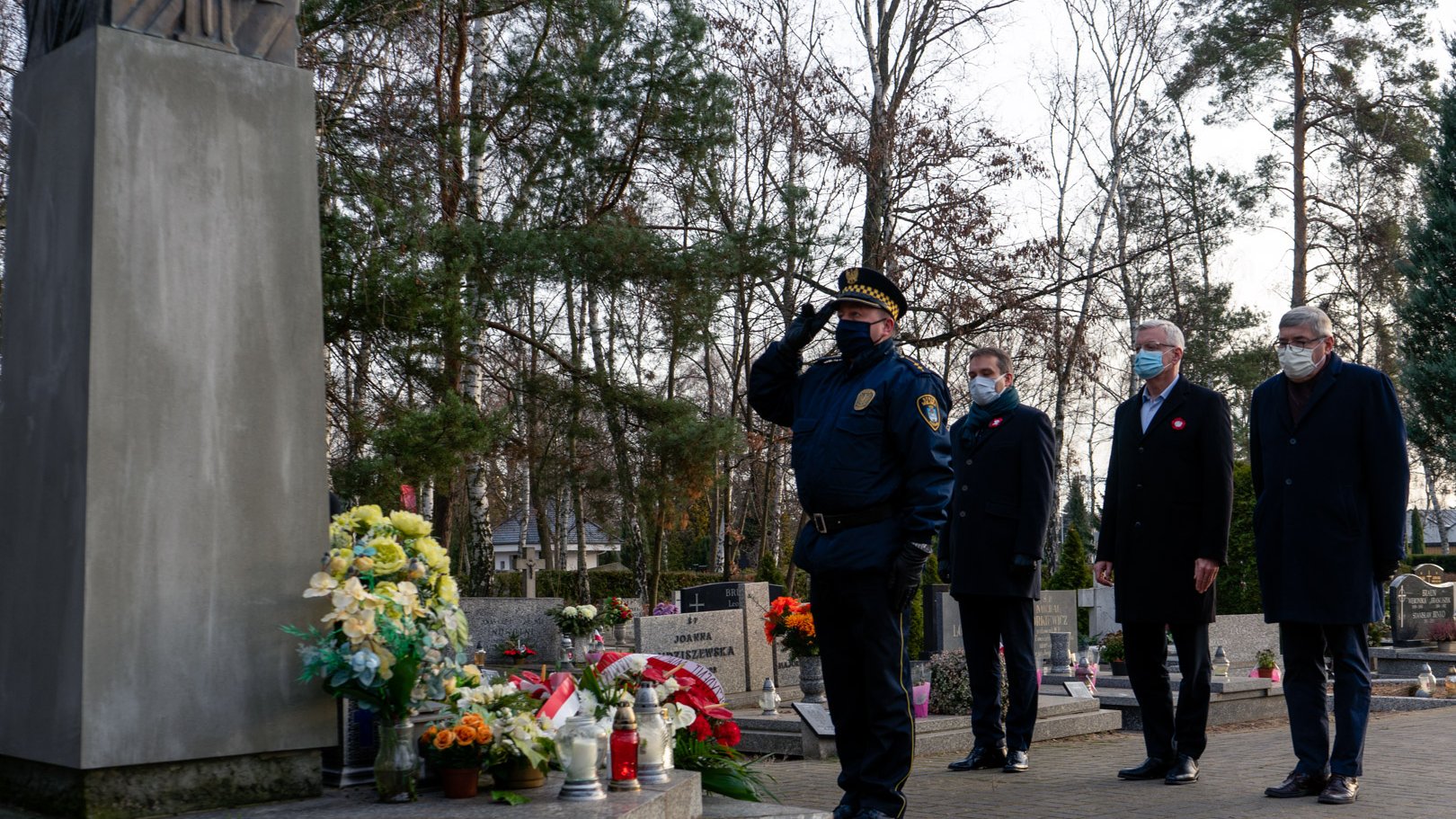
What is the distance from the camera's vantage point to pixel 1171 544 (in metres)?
6.57

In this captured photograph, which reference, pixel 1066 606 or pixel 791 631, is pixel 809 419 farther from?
pixel 1066 606

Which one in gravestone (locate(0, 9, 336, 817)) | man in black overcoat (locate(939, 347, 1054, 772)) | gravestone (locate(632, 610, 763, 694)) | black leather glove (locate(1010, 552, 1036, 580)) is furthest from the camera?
gravestone (locate(632, 610, 763, 694))

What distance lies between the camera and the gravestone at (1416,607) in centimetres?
1563

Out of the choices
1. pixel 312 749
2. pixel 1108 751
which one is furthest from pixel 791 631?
pixel 312 749

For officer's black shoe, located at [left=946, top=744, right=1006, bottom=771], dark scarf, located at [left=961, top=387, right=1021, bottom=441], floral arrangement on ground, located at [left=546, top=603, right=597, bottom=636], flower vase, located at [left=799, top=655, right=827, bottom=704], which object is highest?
dark scarf, located at [left=961, top=387, right=1021, bottom=441]

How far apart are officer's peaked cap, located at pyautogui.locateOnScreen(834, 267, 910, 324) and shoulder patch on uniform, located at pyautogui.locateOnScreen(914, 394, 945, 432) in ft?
1.29

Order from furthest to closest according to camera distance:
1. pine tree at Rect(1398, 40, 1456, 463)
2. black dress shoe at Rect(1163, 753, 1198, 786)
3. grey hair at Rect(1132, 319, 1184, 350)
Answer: pine tree at Rect(1398, 40, 1456, 463) → grey hair at Rect(1132, 319, 1184, 350) → black dress shoe at Rect(1163, 753, 1198, 786)

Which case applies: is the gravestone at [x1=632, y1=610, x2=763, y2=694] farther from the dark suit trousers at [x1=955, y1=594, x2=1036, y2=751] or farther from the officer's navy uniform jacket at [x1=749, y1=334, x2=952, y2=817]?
the officer's navy uniform jacket at [x1=749, y1=334, x2=952, y2=817]

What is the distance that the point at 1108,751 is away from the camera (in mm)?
8188

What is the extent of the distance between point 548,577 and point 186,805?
28.5 metres

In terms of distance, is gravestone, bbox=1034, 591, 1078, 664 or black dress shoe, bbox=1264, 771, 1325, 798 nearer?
black dress shoe, bbox=1264, 771, 1325, 798

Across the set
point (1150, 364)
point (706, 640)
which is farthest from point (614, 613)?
point (1150, 364)

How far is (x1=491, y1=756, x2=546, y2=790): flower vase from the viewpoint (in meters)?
4.32

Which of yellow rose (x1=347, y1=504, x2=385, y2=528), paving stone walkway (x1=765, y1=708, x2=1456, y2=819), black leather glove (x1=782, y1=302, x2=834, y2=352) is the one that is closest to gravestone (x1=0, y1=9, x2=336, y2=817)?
yellow rose (x1=347, y1=504, x2=385, y2=528)
